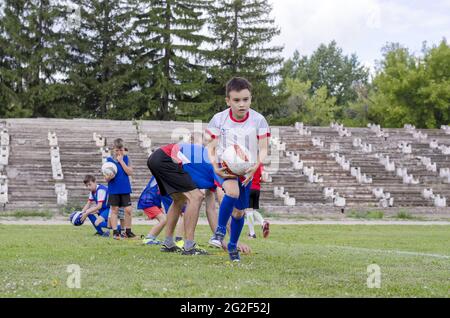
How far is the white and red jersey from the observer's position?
8.77m

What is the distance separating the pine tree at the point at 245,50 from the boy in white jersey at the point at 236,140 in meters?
54.3

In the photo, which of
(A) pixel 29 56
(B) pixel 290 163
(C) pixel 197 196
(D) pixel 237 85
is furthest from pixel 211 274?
(A) pixel 29 56

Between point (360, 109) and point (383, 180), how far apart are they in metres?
41.2

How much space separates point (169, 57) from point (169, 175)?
5365 centimetres

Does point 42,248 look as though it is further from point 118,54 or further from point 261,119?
point 118,54

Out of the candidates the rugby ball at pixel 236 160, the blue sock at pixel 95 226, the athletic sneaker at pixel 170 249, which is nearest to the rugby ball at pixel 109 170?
the blue sock at pixel 95 226

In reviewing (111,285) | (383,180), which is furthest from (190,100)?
(111,285)

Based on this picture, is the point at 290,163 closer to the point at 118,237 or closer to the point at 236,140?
the point at 118,237

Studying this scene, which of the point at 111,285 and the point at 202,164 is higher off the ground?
the point at 202,164

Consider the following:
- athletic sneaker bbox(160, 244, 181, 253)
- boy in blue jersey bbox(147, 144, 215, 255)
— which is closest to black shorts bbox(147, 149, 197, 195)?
boy in blue jersey bbox(147, 144, 215, 255)

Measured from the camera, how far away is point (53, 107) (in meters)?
59.8

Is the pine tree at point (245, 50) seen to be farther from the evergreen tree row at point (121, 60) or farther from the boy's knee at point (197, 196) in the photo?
the boy's knee at point (197, 196)

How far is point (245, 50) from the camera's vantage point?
6512cm

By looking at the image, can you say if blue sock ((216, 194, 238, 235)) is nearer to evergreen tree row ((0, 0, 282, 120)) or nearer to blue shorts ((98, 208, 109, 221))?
blue shorts ((98, 208, 109, 221))
